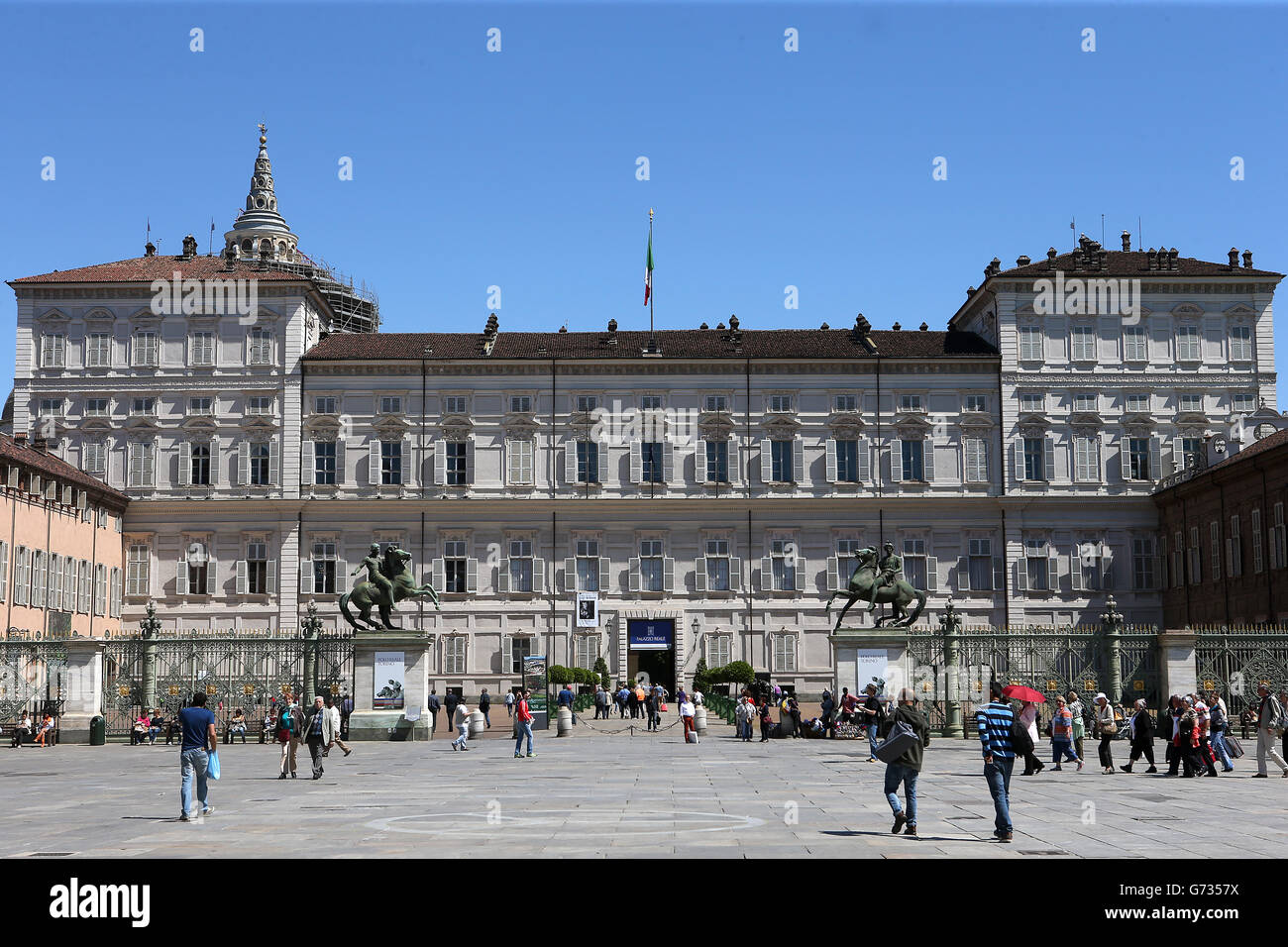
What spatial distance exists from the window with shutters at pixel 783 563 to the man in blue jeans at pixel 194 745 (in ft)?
144

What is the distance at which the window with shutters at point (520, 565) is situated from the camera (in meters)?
60.8

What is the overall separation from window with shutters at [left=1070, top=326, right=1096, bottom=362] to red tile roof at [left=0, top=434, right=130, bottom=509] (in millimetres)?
40868

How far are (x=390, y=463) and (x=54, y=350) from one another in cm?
1504

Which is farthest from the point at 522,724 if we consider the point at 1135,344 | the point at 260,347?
the point at 1135,344

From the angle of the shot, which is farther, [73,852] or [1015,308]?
[1015,308]

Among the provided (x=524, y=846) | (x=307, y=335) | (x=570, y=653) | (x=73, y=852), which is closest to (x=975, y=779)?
(x=524, y=846)

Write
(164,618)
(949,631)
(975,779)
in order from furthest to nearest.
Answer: (164,618), (949,631), (975,779)

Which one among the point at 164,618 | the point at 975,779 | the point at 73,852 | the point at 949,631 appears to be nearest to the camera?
the point at 73,852

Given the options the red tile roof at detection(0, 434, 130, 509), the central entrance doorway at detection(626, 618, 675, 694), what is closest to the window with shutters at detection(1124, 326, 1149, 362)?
the central entrance doorway at detection(626, 618, 675, 694)

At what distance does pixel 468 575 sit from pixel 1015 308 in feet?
85.9

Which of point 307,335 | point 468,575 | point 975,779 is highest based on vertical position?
point 307,335

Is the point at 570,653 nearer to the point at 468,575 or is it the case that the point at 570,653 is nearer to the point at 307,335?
the point at 468,575

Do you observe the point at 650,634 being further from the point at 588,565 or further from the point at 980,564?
the point at 980,564

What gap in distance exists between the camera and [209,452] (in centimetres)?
6066
